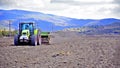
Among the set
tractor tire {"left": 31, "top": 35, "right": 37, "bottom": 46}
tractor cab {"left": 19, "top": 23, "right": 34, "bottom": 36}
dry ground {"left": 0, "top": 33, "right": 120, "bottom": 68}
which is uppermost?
tractor cab {"left": 19, "top": 23, "right": 34, "bottom": 36}

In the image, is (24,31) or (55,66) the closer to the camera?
(55,66)

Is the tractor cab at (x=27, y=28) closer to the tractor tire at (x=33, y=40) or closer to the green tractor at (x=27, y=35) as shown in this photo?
the green tractor at (x=27, y=35)

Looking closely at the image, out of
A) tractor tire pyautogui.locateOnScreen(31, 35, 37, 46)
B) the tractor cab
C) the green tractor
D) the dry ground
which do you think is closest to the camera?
the dry ground

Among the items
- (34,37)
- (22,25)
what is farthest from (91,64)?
(22,25)

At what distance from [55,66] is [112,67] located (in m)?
2.87

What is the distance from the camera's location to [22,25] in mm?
35875

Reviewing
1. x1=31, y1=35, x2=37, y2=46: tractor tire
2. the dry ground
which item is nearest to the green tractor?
x1=31, y1=35, x2=37, y2=46: tractor tire

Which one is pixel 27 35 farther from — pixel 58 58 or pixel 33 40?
pixel 58 58

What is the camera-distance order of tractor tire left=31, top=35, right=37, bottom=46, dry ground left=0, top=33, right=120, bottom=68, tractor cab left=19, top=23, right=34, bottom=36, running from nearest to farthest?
1. dry ground left=0, top=33, right=120, bottom=68
2. tractor tire left=31, top=35, right=37, bottom=46
3. tractor cab left=19, top=23, right=34, bottom=36

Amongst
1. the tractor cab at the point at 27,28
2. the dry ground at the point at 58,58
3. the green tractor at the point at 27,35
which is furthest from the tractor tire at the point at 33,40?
the dry ground at the point at 58,58

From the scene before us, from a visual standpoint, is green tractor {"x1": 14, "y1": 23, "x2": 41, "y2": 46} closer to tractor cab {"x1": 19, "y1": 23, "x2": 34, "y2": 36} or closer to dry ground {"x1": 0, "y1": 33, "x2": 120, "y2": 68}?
tractor cab {"x1": 19, "y1": 23, "x2": 34, "y2": 36}

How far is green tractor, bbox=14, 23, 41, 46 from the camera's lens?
112 ft

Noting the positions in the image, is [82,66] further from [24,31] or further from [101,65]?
[24,31]

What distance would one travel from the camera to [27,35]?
3453cm
